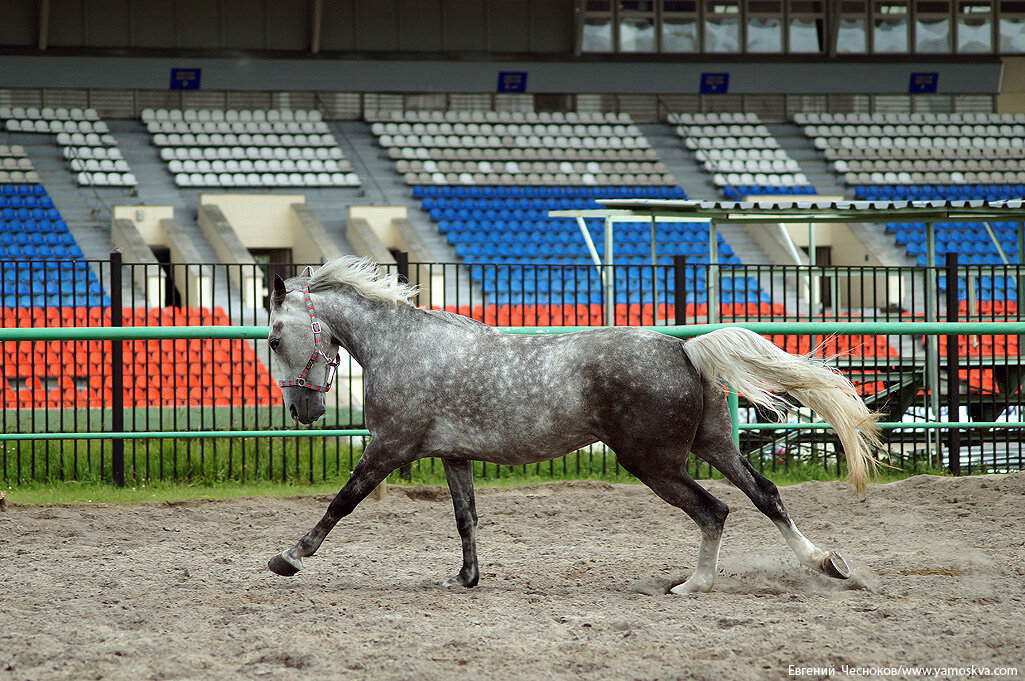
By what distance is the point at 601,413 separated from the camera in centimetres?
514

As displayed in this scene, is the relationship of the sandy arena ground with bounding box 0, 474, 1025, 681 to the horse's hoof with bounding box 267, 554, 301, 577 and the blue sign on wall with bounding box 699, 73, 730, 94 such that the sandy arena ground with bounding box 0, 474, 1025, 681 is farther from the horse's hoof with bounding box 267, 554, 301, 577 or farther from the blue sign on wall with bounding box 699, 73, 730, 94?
the blue sign on wall with bounding box 699, 73, 730, 94

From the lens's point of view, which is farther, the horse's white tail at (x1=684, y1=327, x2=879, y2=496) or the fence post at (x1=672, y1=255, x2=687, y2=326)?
the fence post at (x1=672, y1=255, x2=687, y2=326)

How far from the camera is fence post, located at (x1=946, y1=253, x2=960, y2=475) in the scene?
955 centimetres

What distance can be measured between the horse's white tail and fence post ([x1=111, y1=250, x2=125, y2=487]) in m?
5.60

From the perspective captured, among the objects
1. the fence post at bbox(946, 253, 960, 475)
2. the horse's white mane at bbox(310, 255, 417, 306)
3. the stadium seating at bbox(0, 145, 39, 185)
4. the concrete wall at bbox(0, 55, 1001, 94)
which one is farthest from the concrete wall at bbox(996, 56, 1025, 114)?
the horse's white mane at bbox(310, 255, 417, 306)

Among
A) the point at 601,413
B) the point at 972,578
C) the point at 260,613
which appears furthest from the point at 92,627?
the point at 972,578

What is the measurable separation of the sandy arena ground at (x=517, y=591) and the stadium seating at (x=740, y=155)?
70.9 ft

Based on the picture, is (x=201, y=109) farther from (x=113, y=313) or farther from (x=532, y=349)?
(x=532, y=349)

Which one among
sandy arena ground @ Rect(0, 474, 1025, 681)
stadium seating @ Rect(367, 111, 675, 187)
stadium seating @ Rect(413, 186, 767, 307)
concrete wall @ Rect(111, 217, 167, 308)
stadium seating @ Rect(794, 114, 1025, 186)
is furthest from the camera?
stadium seating @ Rect(794, 114, 1025, 186)

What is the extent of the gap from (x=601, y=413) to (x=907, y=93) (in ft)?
103

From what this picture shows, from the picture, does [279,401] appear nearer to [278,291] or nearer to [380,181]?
[278,291]

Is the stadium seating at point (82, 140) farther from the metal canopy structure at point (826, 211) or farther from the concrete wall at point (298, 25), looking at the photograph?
the metal canopy structure at point (826, 211)

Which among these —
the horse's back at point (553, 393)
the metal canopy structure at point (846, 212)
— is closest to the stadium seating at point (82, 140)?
the metal canopy structure at point (846, 212)

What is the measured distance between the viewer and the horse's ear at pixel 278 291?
530 cm
